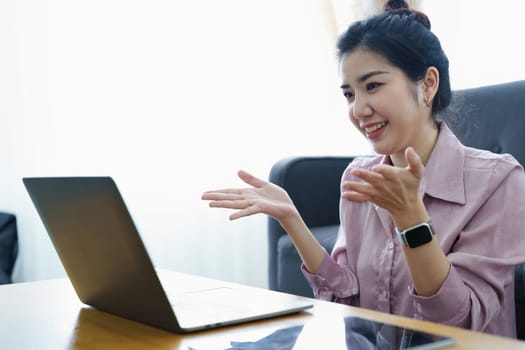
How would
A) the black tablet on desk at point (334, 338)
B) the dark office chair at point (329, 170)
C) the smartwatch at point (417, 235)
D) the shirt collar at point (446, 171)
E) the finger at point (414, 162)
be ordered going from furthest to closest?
the dark office chair at point (329, 170), the shirt collar at point (446, 171), the smartwatch at point (417, 235), the finger at point (414, 162), the black tablet on desk at point (334, 338)

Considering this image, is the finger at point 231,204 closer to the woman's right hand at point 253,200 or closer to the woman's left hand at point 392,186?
the woman's right hand at point 253,200

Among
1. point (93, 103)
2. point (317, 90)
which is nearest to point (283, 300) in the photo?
point (93, 103)

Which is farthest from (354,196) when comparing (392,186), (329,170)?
(329,170)

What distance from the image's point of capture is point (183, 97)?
2449 mm

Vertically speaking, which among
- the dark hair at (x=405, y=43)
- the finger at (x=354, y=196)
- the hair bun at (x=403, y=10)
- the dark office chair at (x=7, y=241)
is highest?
the hair bun at (x=403, y=10)

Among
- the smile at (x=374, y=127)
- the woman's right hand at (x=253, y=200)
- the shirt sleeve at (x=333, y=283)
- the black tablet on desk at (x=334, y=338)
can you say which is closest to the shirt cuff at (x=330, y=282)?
the shirt sleeve at (x=333, y=283)

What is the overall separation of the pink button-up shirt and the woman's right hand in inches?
5.9

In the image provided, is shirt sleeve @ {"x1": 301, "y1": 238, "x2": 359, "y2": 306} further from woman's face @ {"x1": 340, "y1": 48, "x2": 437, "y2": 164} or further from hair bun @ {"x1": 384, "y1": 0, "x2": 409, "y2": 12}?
hair bun @ {"x1": 384, "y1": 0, "x2": 409, "y2": 12}

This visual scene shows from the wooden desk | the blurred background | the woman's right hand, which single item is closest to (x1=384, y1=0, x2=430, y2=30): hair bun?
the woman's right hand

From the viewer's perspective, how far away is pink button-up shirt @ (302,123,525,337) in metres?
1.10

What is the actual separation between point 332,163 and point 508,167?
0.97 meters

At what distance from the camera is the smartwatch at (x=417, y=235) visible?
0.96 metres

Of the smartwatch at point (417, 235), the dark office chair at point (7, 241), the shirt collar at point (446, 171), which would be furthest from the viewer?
the dark office chair at point (7, 241)

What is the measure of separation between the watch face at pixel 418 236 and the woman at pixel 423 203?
0.17 ft
